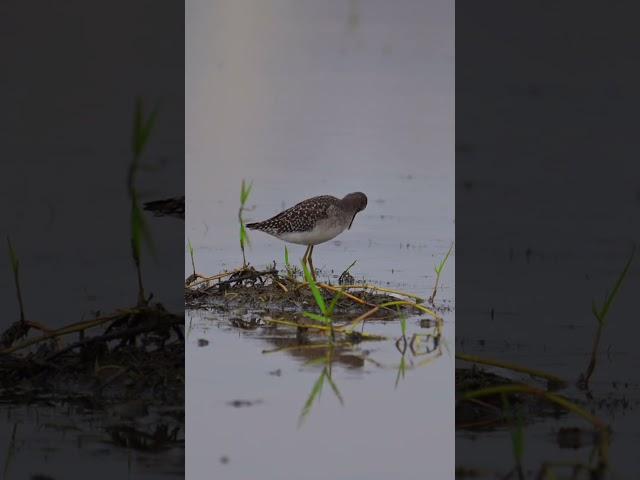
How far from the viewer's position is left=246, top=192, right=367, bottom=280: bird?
17.2 feet

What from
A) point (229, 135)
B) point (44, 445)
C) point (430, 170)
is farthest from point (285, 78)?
point (44, 445)

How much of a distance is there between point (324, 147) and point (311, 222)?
1.80 ft

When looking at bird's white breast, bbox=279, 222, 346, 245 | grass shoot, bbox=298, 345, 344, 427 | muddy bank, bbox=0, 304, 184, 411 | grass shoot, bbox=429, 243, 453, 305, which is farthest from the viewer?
bird's white breast, bbox=279, 222, 346, 245

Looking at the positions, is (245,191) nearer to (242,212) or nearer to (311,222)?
(242,212)

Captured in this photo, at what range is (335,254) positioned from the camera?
5.25 m

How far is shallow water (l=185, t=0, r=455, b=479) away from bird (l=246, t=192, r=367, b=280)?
4.8 inches

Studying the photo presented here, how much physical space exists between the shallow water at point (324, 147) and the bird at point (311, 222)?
122 mm

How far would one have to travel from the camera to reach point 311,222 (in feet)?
17.3

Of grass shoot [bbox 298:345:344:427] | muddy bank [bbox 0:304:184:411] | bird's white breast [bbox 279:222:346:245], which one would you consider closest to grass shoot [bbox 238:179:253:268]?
bird's white breast [bbox 279:222:346:245]

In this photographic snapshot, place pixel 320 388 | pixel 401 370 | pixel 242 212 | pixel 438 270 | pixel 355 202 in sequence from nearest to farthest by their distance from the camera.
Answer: pixel 320 388, pixel 401 370, pixel 438 270, pixel 242 212, pixel 355 202

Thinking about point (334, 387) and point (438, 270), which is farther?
point (438, 270)

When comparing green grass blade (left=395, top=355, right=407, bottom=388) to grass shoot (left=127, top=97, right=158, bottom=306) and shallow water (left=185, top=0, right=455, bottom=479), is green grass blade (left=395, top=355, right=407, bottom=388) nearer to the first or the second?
shallow water (left=185, top=0, right=455, bottom=479)

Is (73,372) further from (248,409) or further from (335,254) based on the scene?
(335,254)

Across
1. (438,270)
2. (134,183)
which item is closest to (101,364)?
(134,183)
